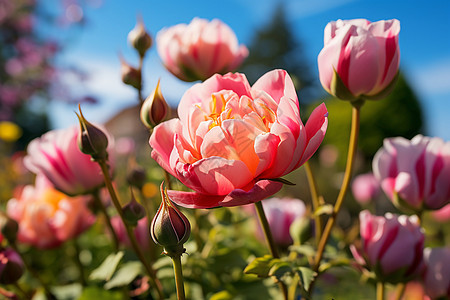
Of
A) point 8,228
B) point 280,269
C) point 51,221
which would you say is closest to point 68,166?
point 8,228

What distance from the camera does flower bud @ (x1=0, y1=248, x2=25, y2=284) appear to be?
1.98 ft

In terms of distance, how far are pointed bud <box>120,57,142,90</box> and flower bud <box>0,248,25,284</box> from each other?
32cm

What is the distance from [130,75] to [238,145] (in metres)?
0.27

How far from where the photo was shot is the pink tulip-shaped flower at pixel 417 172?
627 millimetres

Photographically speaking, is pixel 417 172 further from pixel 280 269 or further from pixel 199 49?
pixel 199 49

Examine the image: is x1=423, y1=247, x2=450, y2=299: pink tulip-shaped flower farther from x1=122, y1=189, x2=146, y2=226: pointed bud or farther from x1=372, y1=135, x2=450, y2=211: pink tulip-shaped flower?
x1=122, y1=189, x2=146, y2=226: pointed bud

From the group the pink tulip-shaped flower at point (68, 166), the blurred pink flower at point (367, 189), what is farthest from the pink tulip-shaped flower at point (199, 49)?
the blurred pink flower at point (367, 189)

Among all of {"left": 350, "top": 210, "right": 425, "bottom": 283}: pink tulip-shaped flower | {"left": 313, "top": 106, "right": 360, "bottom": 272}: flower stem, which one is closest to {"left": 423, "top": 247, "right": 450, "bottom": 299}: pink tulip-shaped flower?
{"left": 350, "top": 210, "right": 425, "bottom": 283}: pink tulip-shaped flower

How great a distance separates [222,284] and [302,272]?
0.36 m

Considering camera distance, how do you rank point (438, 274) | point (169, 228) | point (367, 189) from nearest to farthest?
point (169, 228), point (438, 274), point (367, 189)

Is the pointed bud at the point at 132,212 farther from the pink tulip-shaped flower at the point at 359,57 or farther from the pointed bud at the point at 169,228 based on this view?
the pink tulip-shaped flower at the point at 359,57

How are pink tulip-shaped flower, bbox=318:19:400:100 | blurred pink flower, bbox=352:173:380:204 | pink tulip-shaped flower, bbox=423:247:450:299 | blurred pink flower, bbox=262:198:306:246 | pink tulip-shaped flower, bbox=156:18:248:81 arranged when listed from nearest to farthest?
pink tulip-shaped flower, bbox=318:19:400:100 < pink tulip-shaped flower, bbox=423:247:450:299 < pink tulip-shaped flower, bbox=156:18:248:81 < blurred pink flower, bbox=262:198:306:246 < blurred pink flower, bbox=352:173:380:204

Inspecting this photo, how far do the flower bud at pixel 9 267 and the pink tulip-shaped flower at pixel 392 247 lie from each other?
532mm

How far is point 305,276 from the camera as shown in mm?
487
